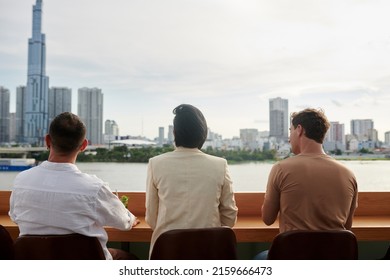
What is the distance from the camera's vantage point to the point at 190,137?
5.99 ft

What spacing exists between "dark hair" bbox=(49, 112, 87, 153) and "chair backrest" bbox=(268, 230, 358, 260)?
1.06 m

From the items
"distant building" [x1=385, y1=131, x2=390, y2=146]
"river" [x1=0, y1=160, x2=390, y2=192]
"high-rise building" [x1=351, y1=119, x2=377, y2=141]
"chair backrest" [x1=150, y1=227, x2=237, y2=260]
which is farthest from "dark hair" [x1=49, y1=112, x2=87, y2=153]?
"distant building" [x1=385, y1=131, x2=390, y2=146]

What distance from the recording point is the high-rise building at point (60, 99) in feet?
11.5

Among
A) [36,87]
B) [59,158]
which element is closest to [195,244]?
[59,158]

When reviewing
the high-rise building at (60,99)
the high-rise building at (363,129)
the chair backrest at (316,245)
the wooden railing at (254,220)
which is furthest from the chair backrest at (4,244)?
the high-rise building at (363,129)

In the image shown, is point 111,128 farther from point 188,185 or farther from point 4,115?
point 188,185

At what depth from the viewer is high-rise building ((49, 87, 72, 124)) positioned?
3.52 m

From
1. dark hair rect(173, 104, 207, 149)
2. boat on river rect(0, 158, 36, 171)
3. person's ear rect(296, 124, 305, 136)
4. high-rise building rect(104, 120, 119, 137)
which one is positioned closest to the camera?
dark hair rect(173, 104, 207, 149)

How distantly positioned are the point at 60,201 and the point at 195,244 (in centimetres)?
62

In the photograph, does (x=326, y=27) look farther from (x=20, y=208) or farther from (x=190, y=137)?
(x=20, y=208)

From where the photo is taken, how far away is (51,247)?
143 centimetres

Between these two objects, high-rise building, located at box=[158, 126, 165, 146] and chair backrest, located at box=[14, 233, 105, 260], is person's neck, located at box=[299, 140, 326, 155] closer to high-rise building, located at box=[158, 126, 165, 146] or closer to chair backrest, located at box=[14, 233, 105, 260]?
chair backrest, located at box=[14, 233, 105, 260]
